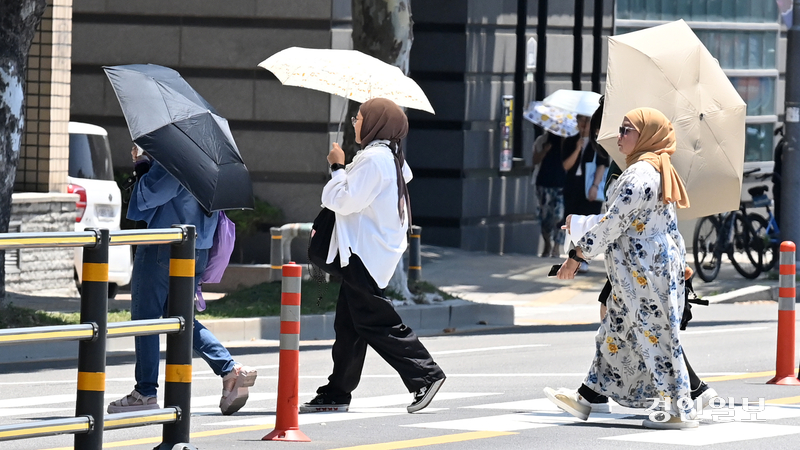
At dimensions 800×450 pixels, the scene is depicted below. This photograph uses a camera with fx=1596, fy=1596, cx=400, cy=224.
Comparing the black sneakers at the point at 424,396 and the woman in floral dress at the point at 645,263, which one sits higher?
the woman in floral dress at the point at 645,263

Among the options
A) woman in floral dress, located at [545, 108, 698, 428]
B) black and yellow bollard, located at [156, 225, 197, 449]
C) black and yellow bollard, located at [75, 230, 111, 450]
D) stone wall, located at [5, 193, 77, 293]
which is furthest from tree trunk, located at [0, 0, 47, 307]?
black and yellow bollard, located at [75, 230, 111, 450]

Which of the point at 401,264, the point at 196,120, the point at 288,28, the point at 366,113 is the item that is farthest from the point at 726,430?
the point at 288,28

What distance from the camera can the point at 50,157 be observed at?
1606 cm

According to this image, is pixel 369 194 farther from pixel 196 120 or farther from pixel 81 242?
pixel 81 242

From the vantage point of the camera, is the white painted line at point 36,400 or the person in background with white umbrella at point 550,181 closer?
the white painted line at point 36,400

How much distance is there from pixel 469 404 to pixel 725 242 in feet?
34.5

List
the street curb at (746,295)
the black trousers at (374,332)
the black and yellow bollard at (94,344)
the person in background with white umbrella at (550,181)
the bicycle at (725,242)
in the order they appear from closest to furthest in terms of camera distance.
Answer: the black and yellow bollard at (94,344) → the black trousers at (374,332) → the street curb at (746,295) → the bicycle at (725,242) → the person in background with white umbrella at (550,181)

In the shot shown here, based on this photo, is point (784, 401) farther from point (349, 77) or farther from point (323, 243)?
point (349, 77)

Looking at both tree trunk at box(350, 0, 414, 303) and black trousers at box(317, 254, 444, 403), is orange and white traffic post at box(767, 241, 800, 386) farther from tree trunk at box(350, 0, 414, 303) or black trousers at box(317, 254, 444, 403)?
tree trunk at box(350, 0, 414, 303)

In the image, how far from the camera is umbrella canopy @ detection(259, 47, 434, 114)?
11.3m

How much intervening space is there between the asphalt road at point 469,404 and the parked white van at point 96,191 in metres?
2.99

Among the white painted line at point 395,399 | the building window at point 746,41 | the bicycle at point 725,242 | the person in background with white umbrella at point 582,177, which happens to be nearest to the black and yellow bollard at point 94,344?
the white painted line at point 395,399

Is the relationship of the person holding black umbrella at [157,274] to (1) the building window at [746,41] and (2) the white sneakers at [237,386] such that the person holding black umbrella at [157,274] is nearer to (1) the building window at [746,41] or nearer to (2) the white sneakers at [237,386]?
(2) the white sneakers at [237,386]

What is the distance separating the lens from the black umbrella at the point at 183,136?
8.21 meters
